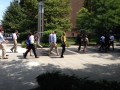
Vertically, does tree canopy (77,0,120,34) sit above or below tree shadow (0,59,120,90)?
above

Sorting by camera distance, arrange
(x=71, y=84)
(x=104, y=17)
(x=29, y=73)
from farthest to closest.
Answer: (x=104, y=17) < (x=29, y=73) < (x=71, y=84)

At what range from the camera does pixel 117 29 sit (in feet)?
117

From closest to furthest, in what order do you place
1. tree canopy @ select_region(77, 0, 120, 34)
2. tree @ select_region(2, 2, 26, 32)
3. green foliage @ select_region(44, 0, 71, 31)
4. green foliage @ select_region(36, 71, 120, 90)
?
green foliage @ select_region(36, 71, 120, 90) < tree canopy @ select_region(77, 0, 120, 34) < green foliage @ select_region(44, 0, 71, 31) < tree @ select_region(2, 2, 26, 32)

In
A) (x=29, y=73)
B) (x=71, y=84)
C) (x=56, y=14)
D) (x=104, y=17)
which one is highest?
(x=56, y=14)

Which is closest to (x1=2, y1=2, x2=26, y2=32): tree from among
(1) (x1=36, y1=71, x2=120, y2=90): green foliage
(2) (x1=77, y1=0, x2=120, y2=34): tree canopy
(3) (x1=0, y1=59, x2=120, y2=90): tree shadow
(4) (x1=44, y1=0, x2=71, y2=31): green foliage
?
(4) (x1=44, y1=0, x2=71, y2=31): green foliage

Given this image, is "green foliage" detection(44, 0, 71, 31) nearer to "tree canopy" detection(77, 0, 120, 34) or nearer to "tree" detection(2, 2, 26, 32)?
"tree canopy" detection(77, 0, 120, 34)

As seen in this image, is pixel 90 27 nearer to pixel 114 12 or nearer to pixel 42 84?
pixel 114 12

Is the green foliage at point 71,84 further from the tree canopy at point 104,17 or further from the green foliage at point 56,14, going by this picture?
the green foliage at point 56,14

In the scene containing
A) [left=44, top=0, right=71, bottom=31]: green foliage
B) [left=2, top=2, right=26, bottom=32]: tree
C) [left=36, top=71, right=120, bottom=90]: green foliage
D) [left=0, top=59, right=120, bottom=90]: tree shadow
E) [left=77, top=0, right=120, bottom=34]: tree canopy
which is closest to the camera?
[left=36, top=71, right=120, bottom=90]: green foliage

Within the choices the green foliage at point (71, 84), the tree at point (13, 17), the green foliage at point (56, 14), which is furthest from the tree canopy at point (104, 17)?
the green foliage at point (71, 84)

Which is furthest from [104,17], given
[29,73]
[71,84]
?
[71,84]

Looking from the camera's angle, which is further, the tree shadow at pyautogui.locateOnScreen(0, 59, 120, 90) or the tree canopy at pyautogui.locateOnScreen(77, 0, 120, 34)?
the tree canopy at pyautogui.locateOnScreen(77, 0, 120, 34)

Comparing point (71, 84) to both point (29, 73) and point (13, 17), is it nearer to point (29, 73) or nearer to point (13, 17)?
point (29, 73)

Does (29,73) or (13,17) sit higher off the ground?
(13,17)
